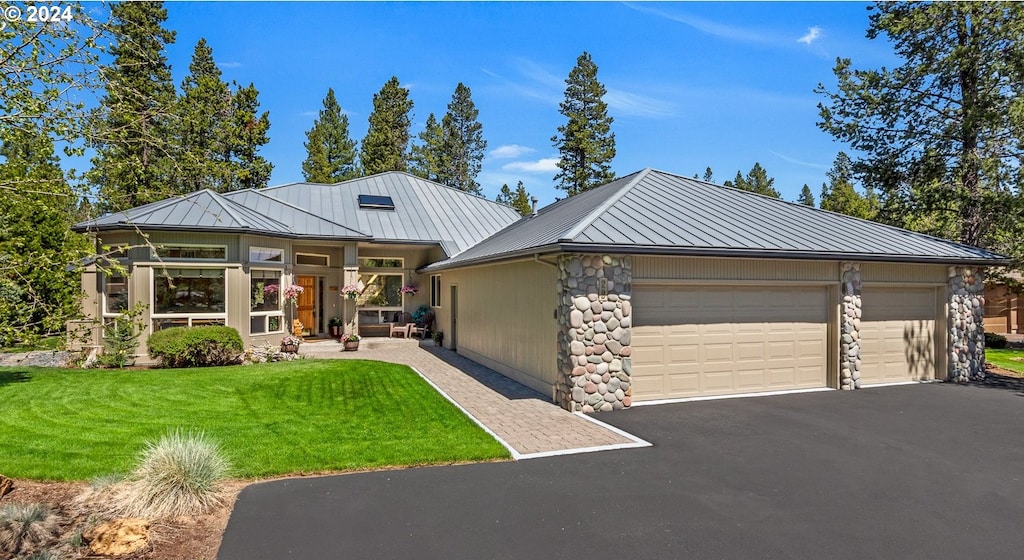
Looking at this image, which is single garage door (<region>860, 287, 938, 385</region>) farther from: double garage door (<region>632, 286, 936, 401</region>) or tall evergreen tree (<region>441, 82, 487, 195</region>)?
tall evergreen tree (<region>441, 82, 487, 195</region>)

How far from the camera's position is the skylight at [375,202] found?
19.8 meters

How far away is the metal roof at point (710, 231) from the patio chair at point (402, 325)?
6.05 meters

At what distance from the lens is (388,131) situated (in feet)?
112

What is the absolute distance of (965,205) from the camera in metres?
16.1

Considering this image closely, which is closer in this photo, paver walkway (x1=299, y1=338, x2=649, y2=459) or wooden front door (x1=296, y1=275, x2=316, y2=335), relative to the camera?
paver walkway (x1=299, y1=338, x2=649, y2=459)

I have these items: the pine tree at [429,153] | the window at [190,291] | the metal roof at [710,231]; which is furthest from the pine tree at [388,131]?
the metal roof at [710,231]

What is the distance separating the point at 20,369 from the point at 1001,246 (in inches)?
1154

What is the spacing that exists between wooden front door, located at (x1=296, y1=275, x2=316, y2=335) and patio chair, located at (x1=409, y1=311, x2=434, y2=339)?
3352 millimetres

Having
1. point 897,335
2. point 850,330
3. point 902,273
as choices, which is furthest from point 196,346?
point 902,273

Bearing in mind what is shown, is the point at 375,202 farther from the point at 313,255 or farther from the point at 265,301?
the point at 265,301

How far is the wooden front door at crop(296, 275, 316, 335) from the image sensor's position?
17.2 meters

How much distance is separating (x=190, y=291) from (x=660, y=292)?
11300 mm

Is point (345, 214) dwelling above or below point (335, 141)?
below

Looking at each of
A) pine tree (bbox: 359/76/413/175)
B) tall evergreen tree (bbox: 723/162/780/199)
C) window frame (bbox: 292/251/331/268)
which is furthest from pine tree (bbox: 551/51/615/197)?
tall evergreen tree (bbox: 723/162/780/199)
